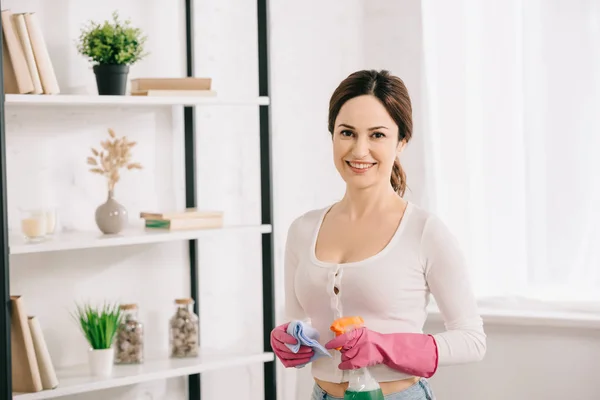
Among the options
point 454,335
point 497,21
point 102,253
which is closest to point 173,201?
point 102,253

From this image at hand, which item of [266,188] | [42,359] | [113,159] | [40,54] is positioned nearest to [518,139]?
[266,188]

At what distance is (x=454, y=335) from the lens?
1.68m

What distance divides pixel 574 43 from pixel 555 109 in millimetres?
221

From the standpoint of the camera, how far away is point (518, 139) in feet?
10.1

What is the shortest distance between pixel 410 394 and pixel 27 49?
1375mm

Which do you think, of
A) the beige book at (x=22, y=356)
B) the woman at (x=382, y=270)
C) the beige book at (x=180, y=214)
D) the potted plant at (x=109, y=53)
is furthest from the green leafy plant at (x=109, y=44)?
the woman at (x=382, y=270)

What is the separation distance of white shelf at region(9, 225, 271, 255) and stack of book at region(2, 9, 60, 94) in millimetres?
406

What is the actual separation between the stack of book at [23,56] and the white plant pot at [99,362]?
75cm

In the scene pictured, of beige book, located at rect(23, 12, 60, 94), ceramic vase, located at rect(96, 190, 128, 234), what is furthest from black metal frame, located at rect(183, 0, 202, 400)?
beige book, located at rect(23, 12, 60, 94)

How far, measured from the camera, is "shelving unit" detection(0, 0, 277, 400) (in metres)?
2.31

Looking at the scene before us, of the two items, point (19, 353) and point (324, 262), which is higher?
point (324, 262)

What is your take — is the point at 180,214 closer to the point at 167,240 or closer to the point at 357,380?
the point at 167,240

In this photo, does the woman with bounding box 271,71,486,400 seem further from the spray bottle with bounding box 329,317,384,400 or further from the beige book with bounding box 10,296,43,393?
the beige book with bounding box 10,296,43,393

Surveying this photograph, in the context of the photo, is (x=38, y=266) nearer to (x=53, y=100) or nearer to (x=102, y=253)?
(x=102, y=253)
